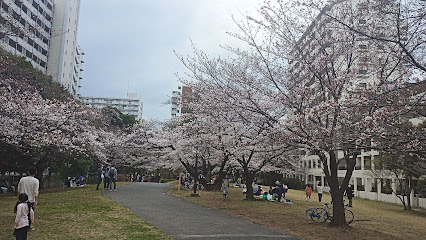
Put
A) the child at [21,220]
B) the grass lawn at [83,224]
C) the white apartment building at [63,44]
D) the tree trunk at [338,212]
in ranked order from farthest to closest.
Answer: the white apartment building at [63,44], the tree trunk at [338,212], the grass lawn at [83,224], the child at [21,220]

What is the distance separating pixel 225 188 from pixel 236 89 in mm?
7783

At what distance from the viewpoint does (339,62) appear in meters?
11.6

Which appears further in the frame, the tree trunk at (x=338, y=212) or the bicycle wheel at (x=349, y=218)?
the bicycle wheel at (x=349, y=218)

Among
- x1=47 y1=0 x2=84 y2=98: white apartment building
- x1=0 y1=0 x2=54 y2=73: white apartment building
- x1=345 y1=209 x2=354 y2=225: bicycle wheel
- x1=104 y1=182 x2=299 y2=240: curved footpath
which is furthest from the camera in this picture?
x1=47 y1=0 x2=84 y2=98: white apartment building

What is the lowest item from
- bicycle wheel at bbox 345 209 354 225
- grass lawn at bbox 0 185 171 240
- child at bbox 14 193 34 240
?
bicycle wheel at bbox 345 209 354 225

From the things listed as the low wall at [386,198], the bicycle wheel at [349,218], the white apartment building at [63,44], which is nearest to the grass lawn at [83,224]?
the bicycle wheel at [349,218]

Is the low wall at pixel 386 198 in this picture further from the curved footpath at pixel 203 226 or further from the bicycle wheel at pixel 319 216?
the curved footpath at pixel 203 226

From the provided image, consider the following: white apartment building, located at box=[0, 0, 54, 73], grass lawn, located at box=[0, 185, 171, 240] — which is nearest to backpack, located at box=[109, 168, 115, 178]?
grass lawn, located at box=[0, 185, 171, 240]

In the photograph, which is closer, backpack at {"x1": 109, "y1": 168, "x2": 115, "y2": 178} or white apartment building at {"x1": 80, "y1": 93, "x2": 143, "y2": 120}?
backpack at {"x1": 109, "y1": 168, "x2": 115, "y2": 178}

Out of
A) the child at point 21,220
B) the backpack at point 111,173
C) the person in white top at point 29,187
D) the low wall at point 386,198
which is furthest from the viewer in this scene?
the low wall at point 386,198

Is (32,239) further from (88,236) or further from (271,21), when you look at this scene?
(271,21)

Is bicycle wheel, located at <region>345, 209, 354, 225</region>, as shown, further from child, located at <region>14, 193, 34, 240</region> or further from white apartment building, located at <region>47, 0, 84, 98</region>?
white apartment building, located at <region>47, 0, 84, 98</region>

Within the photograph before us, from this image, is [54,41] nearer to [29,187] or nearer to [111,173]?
[111,173]

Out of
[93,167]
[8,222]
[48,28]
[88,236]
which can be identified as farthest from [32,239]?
[48,28]
